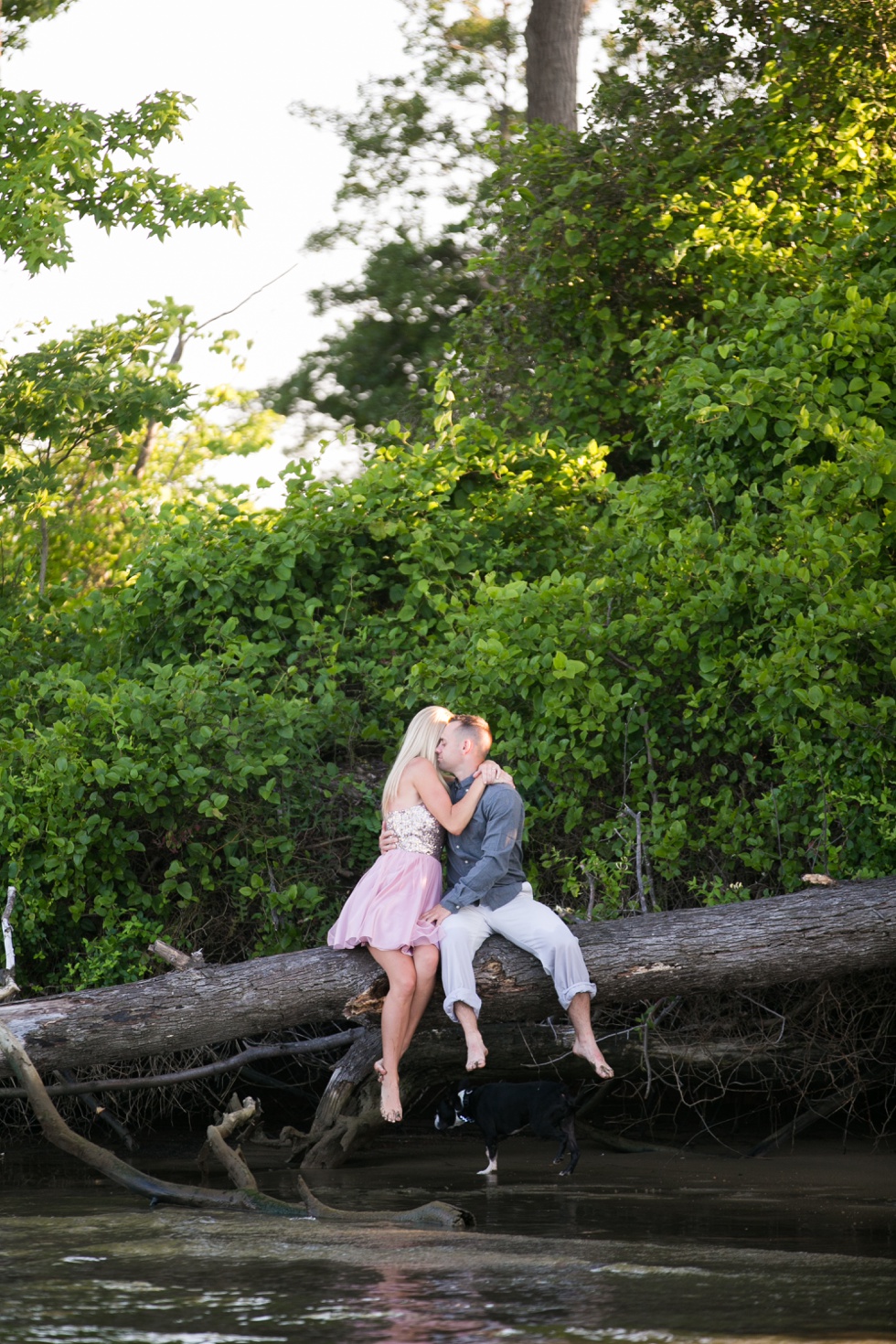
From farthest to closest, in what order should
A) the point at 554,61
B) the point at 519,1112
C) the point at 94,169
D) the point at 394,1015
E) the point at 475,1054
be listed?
the point at 554,61
the point at 94,169
the point at 519,1112
the point at 394,1015
the point at 475,1054

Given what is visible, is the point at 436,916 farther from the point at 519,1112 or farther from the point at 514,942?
the point at 519,1112

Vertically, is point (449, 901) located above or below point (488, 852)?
below

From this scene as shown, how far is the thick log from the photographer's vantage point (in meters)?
7.26

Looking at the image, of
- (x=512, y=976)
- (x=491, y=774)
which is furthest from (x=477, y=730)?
(x=512, y=976)

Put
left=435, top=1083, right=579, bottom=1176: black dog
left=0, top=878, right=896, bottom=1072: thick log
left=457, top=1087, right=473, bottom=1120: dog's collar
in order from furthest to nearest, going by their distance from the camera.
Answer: left=457, top=1087, right=473, bottom=1120: dog's collar < left=435, top=1083, right=579, bottom=1176: black dog < left=0, top=878, right=896, bottom=1072: thick log

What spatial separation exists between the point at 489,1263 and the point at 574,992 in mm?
1745

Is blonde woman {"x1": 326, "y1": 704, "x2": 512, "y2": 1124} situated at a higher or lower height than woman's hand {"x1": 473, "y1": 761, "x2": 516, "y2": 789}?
lower

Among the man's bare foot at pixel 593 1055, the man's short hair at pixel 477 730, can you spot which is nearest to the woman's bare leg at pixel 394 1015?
the man's bare foot at pixel 593 1055

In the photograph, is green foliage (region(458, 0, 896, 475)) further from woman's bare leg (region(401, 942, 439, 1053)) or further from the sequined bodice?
woman's bare leg (region(401, 942, 439, 1053))

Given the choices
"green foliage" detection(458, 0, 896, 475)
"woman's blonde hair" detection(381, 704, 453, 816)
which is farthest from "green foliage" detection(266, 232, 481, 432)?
"woman's blonde hair" detection(381, 704, 453, 816)

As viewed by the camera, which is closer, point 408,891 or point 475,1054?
point 475,1054

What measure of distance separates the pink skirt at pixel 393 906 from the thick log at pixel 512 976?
0.64 feet

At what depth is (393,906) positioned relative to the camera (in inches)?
287

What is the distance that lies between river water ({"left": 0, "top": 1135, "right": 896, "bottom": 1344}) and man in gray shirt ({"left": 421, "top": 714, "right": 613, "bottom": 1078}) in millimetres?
913
